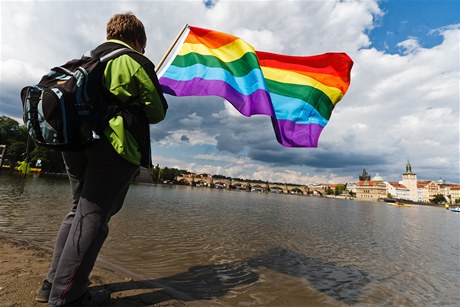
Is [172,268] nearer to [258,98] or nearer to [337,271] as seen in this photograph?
[258,98]

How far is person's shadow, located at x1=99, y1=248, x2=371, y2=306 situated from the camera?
3.02 metres

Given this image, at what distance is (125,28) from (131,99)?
75 centimetres

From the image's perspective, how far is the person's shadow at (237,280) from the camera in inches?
119

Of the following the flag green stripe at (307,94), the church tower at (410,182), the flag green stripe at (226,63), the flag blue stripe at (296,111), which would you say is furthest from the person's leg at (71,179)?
the church tower at (410,182)

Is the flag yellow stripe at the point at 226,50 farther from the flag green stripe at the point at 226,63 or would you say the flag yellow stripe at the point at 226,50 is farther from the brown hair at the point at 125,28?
the brown hair at the point at 125,28

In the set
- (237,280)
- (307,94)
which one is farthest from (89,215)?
(307,94)

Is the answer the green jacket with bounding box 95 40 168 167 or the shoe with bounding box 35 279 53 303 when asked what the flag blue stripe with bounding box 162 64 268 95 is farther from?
the shoe with bounding box 35 279 53 303

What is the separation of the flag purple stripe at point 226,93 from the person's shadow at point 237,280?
2.62m

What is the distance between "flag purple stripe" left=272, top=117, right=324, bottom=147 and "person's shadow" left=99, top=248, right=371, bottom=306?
2341 millimetres

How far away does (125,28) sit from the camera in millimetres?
2395

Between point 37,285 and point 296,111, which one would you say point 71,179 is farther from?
point 296,111

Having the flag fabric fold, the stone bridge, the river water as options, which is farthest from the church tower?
the flag fabric fold

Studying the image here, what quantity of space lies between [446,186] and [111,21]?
197m

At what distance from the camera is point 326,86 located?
4.67 metres
